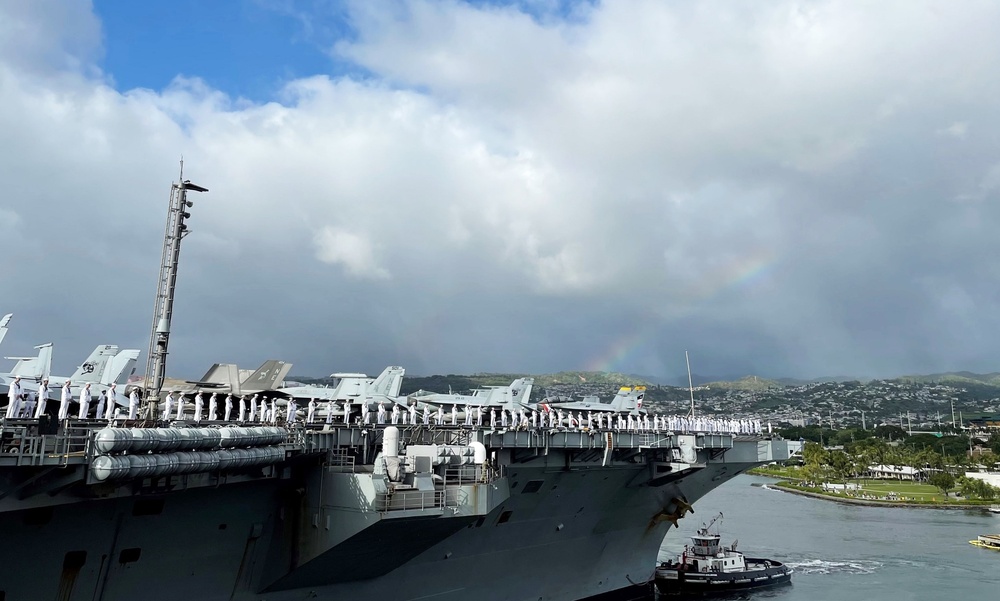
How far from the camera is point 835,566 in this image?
33938 millimetres

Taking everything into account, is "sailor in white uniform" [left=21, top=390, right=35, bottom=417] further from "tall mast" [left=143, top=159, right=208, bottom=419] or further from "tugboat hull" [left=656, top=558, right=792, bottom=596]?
"tugboat hull" [left=656, top=558, right=792, bottom=596]

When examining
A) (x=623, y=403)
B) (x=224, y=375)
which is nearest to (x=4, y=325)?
(x=224, y=375)

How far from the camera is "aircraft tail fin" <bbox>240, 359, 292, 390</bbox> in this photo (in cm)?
3158

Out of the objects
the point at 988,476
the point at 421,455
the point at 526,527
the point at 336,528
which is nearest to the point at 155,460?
the point at 336,528

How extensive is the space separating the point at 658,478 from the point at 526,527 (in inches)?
190

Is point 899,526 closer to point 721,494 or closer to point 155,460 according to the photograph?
point 721,494

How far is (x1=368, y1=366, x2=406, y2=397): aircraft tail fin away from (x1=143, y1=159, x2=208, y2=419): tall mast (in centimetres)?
2222

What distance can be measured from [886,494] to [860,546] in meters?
32.0

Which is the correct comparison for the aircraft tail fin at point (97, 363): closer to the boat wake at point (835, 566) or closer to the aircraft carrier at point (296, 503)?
the aircraft carrier at point (296, 503)

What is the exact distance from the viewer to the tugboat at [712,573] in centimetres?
2877

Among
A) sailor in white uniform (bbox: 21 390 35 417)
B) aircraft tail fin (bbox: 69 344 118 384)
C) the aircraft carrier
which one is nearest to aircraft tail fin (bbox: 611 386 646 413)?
the aircraft carrier

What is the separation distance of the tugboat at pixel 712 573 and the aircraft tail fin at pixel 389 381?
15.1m

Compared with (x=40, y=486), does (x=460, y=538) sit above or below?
below

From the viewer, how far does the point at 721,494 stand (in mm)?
69625
